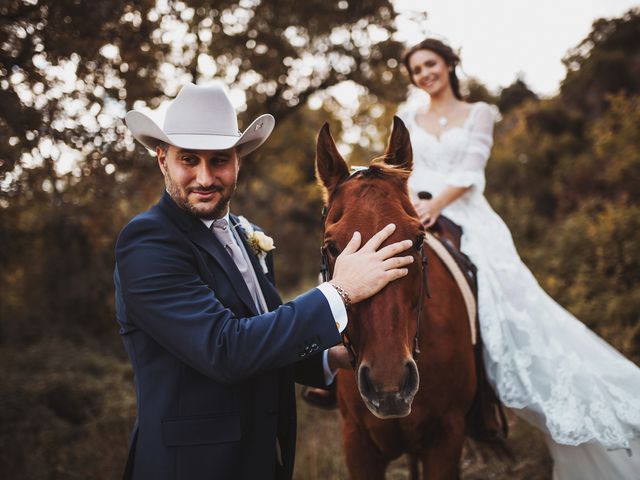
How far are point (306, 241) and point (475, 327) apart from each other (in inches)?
587

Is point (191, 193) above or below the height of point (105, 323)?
above

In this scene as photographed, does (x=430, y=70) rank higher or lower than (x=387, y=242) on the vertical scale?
higher

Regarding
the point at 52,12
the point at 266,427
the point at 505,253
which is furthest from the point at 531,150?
the point at 266,427

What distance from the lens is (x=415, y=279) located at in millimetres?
2107

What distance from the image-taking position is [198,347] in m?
1.79

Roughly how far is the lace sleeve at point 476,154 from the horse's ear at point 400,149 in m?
1.23

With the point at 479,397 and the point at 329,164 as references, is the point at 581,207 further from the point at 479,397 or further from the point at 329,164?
the point at 329,164

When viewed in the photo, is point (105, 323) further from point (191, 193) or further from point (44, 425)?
point (191, 193)

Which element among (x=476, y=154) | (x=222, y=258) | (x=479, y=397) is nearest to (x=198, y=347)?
(x=222, y=258)

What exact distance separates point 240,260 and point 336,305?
2.31ft

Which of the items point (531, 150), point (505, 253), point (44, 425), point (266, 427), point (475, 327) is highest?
point (531, 150)

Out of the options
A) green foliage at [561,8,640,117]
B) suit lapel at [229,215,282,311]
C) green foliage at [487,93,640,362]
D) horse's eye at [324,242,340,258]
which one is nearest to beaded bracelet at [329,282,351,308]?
horse's eye at [324,242,340,258]

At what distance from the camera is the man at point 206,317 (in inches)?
72.0

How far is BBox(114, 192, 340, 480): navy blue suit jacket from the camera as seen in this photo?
1.81 metres
